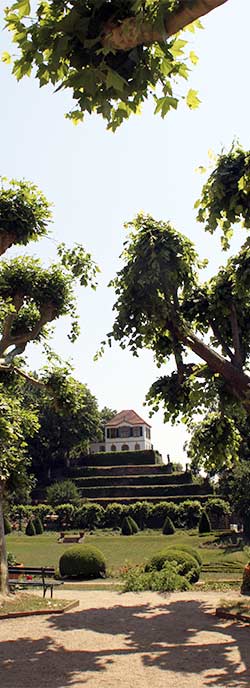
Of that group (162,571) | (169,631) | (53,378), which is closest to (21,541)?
(162,571)

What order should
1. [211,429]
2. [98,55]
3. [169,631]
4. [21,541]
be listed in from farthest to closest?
[21,541] < [211,429] < [169,631] < [98,55]

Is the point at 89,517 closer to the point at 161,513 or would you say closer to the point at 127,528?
the point at 161,513

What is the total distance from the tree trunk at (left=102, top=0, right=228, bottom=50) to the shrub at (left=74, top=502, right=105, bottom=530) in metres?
44.8

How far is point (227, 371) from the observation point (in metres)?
12.5

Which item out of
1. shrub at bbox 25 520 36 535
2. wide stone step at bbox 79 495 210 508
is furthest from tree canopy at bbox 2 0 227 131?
wide stone step at bbox 79 495 210 508

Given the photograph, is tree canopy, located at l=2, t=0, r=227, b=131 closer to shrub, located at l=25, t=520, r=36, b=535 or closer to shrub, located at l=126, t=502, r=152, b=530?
shrub, located at l=25, t=520, r=36, b=535

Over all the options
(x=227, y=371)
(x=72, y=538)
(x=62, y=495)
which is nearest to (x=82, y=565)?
(x=227, y=371)

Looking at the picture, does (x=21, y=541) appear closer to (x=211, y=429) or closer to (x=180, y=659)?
(x=211, y=429)

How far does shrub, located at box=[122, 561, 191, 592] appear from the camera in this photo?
54.1 feet

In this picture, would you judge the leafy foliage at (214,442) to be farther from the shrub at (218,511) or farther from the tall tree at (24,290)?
the shrub at (218,511)

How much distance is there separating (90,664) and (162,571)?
9718 millimetres

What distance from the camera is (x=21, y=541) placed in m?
37.6

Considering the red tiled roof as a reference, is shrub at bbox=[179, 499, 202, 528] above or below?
below

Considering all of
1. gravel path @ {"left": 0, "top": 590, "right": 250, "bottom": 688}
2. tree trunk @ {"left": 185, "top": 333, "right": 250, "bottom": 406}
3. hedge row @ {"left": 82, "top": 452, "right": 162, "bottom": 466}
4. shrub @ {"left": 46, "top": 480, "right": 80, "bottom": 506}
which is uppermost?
hedge row @ {"left": 82, "top": 452, "right": 162, "bottom": 466}
